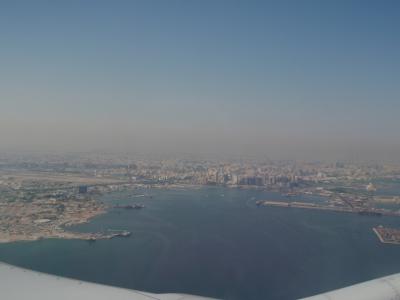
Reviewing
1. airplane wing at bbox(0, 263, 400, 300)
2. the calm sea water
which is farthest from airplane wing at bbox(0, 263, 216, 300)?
the calm sea water

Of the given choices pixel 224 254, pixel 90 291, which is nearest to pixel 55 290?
pixel 90 291

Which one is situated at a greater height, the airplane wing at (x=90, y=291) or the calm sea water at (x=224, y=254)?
the airplane wing at (x=90, y=291)

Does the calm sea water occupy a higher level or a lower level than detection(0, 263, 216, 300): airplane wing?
lower

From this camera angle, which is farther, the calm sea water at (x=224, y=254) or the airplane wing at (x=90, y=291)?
the calm sea water at (x=224, y=254)

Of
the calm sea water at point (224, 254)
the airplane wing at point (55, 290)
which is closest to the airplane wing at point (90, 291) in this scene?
the airplane wing at point (55, 290)

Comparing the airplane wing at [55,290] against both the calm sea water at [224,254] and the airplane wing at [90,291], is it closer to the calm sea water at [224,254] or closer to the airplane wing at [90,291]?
the airplane wing at [90,291]

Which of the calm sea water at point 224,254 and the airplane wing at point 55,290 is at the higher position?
the airplane wing at point 55,290

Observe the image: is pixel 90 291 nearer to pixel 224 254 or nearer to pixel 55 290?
pixel 55 290

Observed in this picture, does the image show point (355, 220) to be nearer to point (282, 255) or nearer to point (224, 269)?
point (282, 255)

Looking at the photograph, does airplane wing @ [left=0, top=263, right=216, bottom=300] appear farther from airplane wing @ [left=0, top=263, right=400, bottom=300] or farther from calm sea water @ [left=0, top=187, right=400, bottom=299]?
calm sea water @ [left=0, top=187, right=400, bottom=299]
